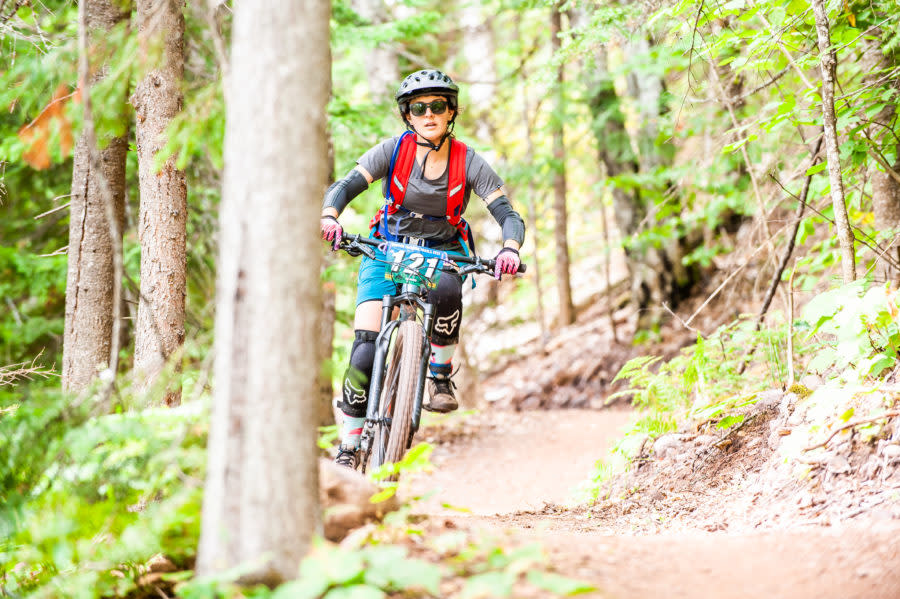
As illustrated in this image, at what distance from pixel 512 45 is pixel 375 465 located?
1254cm

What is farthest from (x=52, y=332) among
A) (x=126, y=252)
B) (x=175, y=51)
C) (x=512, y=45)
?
(x=512, y=45)

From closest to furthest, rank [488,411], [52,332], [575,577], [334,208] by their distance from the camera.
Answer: [575,577]
[334,208]
[52,332]
[488,411]

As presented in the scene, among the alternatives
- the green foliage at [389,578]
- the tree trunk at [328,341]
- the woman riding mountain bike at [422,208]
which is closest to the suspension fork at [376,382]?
the woman riding mountain bike at [422,208]

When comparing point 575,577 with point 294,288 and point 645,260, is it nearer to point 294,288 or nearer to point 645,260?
point 294,288

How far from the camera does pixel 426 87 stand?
4633mm

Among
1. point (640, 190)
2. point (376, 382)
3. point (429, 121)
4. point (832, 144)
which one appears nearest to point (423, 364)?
point (376, 382)

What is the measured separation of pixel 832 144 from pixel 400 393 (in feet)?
10.6

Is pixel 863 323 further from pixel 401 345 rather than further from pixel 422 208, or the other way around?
pixel 422 208

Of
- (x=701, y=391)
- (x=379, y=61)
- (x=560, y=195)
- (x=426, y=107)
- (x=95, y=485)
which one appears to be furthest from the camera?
(x=560, y=195)

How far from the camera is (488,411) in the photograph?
12.3m

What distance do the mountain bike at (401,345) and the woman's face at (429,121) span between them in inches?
33.2

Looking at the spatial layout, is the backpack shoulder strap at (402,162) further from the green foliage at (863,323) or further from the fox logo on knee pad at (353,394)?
the green foliage at (863,323)

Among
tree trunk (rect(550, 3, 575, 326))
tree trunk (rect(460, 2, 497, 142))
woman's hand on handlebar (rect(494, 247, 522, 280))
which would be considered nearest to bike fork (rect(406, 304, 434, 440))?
woman's hand on handlebar (rect(494, 247, 522, 280))

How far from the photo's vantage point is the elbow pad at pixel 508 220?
15.5 ft
